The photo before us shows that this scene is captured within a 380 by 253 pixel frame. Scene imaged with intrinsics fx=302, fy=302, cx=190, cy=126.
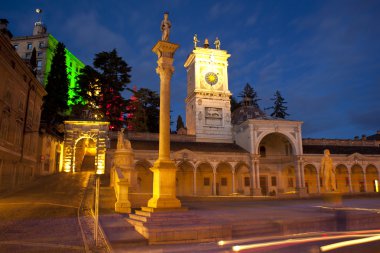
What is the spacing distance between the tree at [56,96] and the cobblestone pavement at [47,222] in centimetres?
2505

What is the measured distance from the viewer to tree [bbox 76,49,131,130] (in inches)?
1848

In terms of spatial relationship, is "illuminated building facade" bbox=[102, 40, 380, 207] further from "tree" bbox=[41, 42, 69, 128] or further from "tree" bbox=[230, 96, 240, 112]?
"tree" bbox=[230, 96, 240, 112]

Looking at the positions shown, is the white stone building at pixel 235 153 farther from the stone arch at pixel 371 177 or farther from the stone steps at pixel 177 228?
the stone steps at pixel 177 228

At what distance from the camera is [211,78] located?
47.4m

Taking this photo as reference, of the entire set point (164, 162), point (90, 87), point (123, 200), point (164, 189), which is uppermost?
point (90, 87)

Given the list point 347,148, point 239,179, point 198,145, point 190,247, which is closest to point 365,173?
point 347,148

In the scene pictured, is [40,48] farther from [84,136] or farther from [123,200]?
[123,200]

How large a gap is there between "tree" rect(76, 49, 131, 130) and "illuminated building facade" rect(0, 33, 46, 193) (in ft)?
53.7


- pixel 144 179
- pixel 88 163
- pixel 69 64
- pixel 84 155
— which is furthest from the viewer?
pixel 69 64

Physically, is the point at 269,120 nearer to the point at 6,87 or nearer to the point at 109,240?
the point at 6,87

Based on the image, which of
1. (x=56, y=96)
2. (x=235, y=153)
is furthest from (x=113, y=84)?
(x=235, y=153)

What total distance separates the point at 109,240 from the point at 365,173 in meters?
45.1

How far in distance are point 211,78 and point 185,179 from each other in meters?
16.9

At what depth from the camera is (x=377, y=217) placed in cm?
Result: 1141
